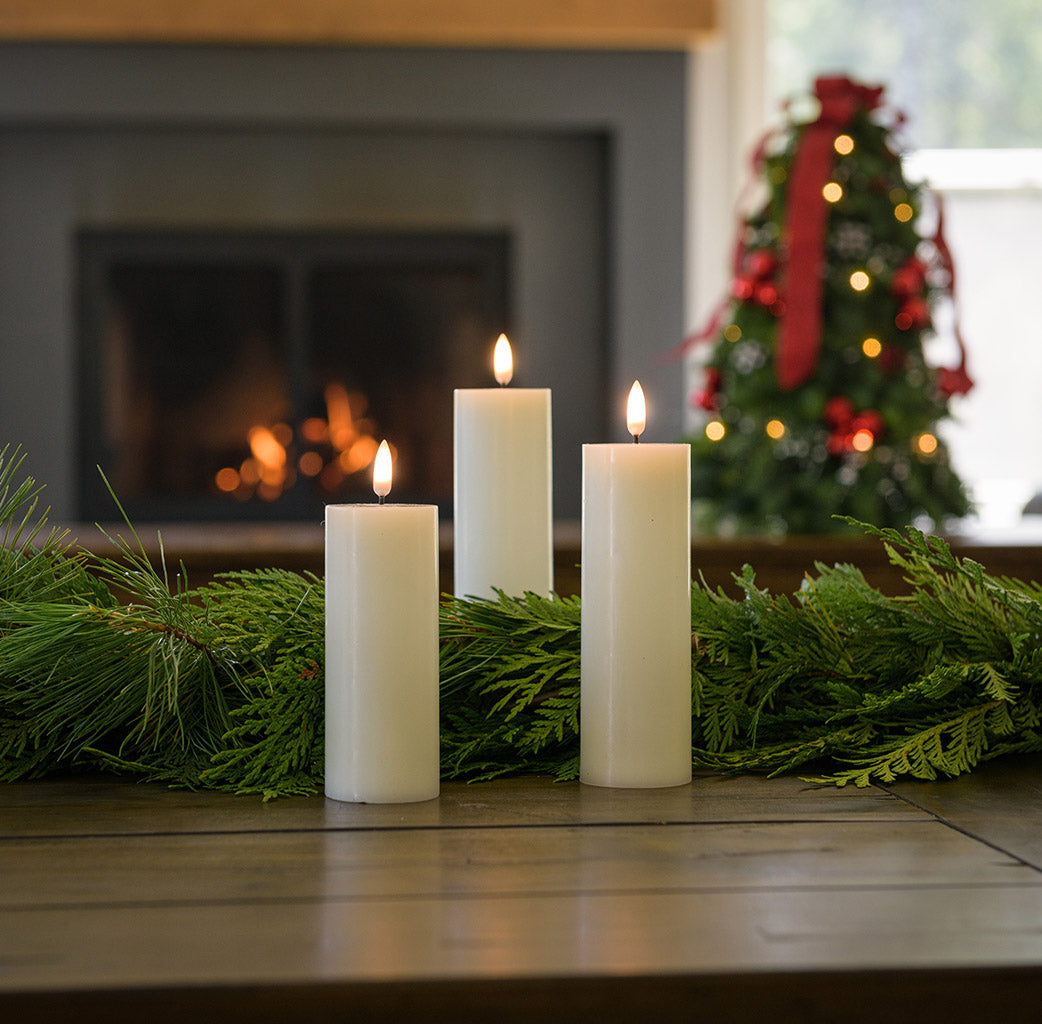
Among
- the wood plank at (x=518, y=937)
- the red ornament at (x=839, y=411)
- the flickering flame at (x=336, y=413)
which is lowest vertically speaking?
the wood plank at (x=518, y=937)

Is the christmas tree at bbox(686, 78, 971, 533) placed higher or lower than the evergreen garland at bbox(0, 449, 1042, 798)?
higher

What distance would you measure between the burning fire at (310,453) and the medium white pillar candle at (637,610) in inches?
115

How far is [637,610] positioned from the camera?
2.14 ft

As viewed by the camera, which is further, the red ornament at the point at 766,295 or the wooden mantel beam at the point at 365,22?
the wooden mantel beam at the point at 365,22

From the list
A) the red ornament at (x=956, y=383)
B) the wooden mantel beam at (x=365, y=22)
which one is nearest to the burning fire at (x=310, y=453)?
the wooden mantel beam at (x=365, y=22)

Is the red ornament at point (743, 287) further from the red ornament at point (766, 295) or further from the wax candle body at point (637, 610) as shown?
the wax candle body at point (637, 610)

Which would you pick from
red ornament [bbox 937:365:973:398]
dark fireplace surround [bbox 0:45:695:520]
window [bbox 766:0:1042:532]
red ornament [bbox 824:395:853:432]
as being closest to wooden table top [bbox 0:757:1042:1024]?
red ornament [bbox 824:395:853:432]

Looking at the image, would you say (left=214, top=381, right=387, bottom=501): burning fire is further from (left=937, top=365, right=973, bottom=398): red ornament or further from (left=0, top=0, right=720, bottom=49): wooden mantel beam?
(left=937, top=365, right=973, bottom=398): red ornament

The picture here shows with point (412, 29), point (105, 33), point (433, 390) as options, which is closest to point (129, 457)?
point (433, 390)

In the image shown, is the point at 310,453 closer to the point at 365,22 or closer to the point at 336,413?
the point at 336,413

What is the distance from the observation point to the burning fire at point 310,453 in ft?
11.6

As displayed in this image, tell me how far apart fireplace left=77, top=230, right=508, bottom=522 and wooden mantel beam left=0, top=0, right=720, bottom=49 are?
487 millimetres

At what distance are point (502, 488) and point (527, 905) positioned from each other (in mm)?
315

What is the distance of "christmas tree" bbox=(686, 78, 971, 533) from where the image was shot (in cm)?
196
